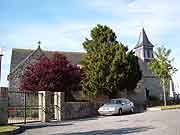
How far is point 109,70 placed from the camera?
34.5 metres

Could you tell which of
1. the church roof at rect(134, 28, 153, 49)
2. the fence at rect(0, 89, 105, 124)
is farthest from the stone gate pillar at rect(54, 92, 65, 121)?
the church roof at rect(134, 28, 153, 49)

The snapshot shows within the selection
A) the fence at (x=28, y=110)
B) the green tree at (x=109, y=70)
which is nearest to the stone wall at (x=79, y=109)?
the fence at (x=28, y=110)

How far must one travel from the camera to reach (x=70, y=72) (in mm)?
30891

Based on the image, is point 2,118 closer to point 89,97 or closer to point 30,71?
point 30,71

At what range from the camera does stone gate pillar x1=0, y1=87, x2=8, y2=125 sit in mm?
18547

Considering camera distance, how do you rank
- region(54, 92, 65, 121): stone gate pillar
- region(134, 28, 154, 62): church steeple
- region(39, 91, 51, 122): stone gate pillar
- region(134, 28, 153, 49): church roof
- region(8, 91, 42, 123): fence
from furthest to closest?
region(134, 28, 153, 49): church roof → region(134, 28, 154, 62): church steeple → region(54, 92, 65, 121): stone gate pillar → region(8, 91, 42, 123): fence → region(39, 91, 51, 122): stone gate pillar

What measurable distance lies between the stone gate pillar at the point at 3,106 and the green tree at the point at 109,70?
16.0m

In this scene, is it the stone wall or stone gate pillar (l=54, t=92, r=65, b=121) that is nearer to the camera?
stone gate pillar (l=54, t=92, r=65, b=121)

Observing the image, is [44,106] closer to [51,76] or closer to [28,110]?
[28,110]

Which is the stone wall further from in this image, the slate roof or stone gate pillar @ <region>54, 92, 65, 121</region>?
the slate roof

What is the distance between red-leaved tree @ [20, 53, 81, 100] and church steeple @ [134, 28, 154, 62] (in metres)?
36.7

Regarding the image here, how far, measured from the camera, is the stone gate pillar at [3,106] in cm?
1855

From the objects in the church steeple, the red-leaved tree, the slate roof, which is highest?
the church steeple

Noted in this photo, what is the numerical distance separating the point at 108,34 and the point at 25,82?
41.0 feet
